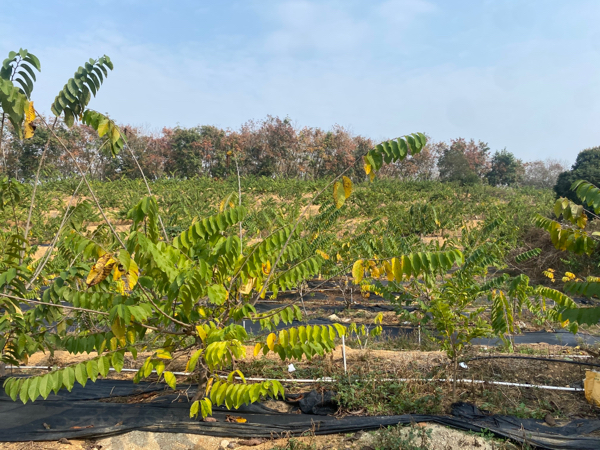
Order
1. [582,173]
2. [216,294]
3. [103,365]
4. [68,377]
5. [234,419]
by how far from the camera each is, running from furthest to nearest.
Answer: [582,173] < [234,419] < [216,294] < [103,365] < [68,377]

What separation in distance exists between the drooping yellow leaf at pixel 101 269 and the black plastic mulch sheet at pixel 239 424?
6.37ft

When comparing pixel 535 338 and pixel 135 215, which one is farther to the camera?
pixel 535 338

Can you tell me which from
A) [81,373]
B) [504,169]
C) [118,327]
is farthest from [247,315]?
[504,169]

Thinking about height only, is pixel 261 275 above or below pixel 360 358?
above

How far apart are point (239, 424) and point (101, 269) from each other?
2.21 m

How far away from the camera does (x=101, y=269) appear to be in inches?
111

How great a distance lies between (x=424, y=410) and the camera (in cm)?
439

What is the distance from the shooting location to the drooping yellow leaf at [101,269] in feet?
9.23

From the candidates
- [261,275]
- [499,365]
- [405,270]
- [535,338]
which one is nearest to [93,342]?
[261,275]

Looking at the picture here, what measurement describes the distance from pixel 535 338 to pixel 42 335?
8.16 metres

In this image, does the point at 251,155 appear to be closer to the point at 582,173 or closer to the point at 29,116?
the point at 582,173

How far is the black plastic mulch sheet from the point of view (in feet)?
12.9

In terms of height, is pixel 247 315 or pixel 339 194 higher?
pixel 339 194

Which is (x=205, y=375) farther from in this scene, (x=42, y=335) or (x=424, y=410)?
(x=424, y=410)
